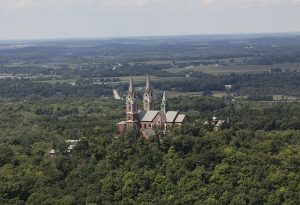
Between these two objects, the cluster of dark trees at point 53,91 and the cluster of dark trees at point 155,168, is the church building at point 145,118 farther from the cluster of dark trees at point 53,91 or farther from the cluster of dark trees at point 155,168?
the cluster of dark trees at point 53,91

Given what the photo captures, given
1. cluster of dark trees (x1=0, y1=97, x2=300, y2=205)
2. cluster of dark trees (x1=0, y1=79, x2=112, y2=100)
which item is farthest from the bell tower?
cluster of dark trees (x1=0, y1=79, x2=112, y2=100)

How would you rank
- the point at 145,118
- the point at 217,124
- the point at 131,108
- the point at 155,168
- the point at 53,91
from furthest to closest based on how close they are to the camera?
the point at 53,91 → the point at 217,124 → the point at 145,118 → the point at 131,108 → the point at 155,168

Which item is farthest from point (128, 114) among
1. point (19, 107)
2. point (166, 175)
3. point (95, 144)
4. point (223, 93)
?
point (223, 93)

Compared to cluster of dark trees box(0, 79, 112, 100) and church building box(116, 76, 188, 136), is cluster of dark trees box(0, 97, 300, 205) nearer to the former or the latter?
church building box(116, 76, 188, 136)

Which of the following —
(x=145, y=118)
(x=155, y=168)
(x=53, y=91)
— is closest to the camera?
(x=155, y=168)

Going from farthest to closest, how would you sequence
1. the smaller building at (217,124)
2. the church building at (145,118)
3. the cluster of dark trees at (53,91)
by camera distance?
the cluster of dark trees at (53,91) < the smaller building at (217,124) < the church building at (145,118)

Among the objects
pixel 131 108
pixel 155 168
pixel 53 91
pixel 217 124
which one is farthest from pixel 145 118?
pixel 53 91

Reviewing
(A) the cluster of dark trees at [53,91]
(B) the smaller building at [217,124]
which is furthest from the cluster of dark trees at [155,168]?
(A) the cluster of dark trees at [53,91]

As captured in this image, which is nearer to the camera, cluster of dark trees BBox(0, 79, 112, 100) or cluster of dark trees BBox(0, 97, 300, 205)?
cluster of dark trees BBox(0, 97, 300, 205)

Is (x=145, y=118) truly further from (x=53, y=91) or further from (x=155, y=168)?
(x=53, y=91)

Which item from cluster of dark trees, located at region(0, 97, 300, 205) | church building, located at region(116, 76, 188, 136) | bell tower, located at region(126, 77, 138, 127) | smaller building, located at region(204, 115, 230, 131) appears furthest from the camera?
smaller building, located at region(204, 115, 230, 131)

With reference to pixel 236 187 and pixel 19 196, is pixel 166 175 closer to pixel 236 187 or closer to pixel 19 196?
pixel 236 187
